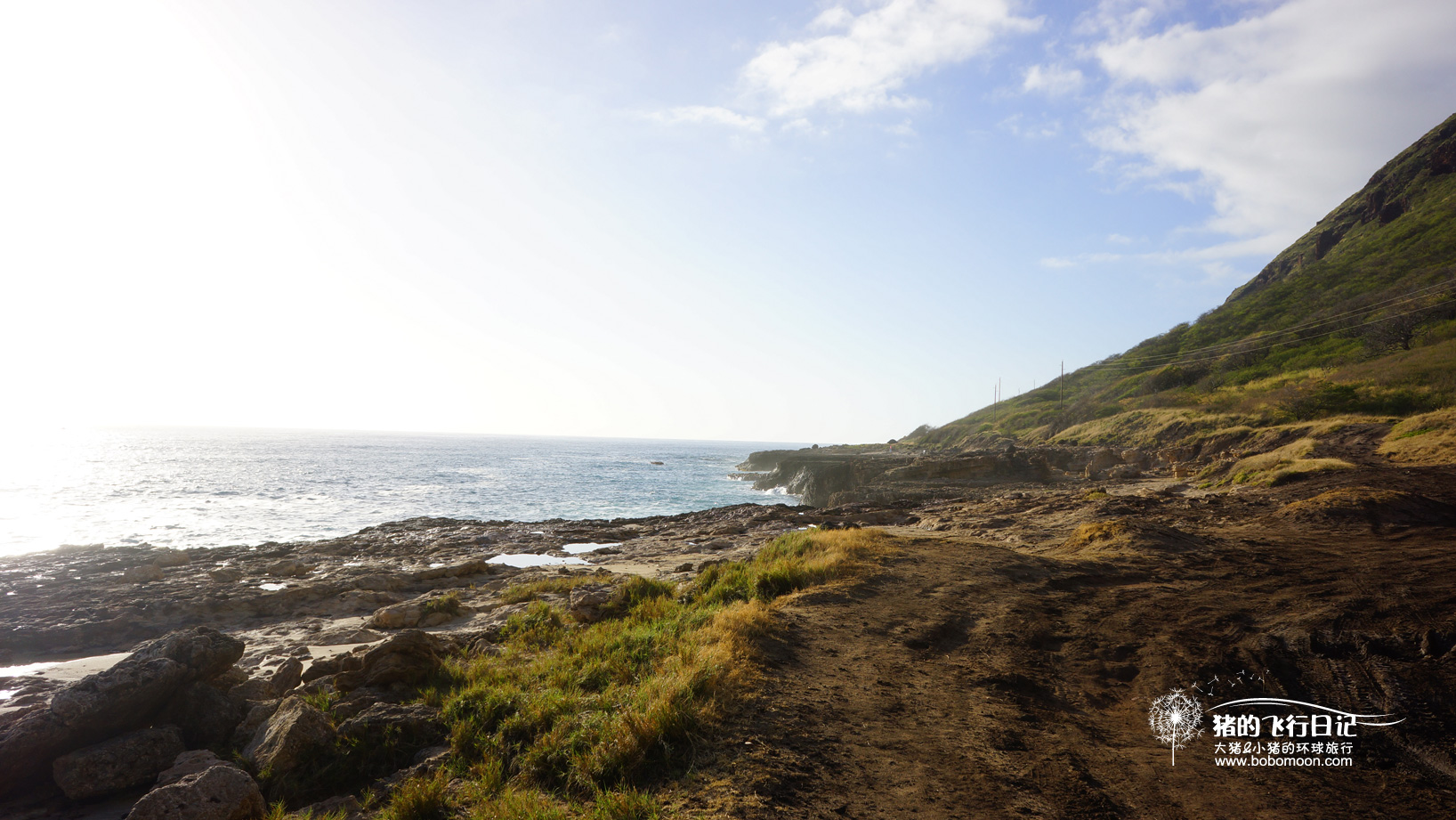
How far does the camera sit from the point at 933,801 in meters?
4.79

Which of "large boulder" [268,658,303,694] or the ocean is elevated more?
"large boulder" [268,658,303,694]

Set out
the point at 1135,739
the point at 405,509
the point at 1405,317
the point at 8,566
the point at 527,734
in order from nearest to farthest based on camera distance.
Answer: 1. the point at 1135,739
2. the point at 527,734
3. the point at 8,566
4. the point at 405,509
5. the point at 1405,317

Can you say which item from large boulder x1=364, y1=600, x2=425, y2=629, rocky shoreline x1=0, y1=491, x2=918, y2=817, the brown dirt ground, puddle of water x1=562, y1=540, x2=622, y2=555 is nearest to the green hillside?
the brown dirt ground

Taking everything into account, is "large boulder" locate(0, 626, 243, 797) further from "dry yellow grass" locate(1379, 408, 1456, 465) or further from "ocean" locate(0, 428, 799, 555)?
"dry yellow grass" locate(1379, 408, 1456, 465)

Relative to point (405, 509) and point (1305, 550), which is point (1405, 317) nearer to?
point (1305, 550)

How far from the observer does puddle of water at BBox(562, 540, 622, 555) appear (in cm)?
2648

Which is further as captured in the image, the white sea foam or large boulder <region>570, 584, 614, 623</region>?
large boulder <region>570, 584, 614, 623</region>

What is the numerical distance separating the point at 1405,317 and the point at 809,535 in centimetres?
6165

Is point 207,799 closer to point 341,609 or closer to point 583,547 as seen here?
point 341,609

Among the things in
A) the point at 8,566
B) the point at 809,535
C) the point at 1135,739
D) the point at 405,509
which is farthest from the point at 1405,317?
the point at 8,566

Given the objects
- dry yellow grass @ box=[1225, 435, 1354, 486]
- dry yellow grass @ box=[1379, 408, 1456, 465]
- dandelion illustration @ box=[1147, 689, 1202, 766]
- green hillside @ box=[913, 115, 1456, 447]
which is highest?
green hillside @ box=[913, 115, 1456, 447]

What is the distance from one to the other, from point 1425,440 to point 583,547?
36686 mm

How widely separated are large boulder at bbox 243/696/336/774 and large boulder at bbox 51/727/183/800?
2.80 feet

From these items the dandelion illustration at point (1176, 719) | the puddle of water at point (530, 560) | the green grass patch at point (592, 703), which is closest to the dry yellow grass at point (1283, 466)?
the dandelion illustration at point (1176, 719)
